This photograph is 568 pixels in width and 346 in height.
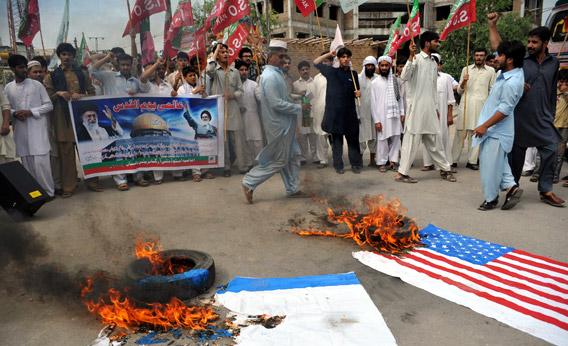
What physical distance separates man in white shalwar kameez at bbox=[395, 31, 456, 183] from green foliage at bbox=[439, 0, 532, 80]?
1568cm

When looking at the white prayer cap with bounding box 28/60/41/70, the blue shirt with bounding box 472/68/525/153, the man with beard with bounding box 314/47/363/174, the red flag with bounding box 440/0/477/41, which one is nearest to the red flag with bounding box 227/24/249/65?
the man with beard with bounding box 314/47/363/174

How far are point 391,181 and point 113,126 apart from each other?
4.47m

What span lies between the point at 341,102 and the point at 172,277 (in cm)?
521

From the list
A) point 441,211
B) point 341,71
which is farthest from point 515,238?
point 341,71

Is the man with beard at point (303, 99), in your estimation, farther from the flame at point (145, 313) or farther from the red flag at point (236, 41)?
the flame at point (145, 313)

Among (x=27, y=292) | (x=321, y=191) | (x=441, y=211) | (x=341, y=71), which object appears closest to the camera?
(x=27, y=292)

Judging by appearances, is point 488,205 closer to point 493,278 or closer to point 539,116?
point 539,116

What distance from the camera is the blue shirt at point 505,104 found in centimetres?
509

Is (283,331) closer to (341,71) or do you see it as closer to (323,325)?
(323,325)

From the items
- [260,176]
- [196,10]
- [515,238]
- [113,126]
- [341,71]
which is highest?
[196,10]

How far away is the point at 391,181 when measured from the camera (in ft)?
23.6

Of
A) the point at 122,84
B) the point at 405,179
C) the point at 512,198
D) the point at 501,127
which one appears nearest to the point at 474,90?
the point at 405,179

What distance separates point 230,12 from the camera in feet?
23.7

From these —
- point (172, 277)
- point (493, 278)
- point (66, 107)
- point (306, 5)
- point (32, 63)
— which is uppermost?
point (306, 5)
